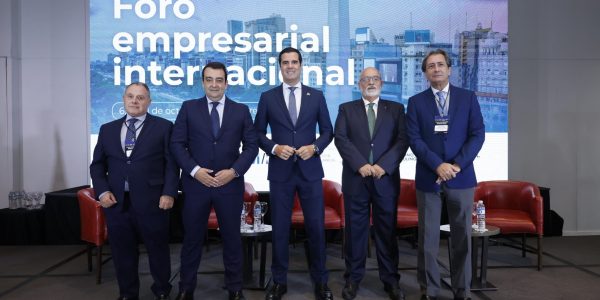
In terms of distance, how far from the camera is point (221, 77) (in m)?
3.48

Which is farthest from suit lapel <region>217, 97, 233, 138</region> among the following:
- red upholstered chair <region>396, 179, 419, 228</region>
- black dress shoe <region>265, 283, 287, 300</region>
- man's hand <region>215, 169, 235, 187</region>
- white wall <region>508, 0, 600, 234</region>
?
white wall <region>508, 0, 600, 234</region>

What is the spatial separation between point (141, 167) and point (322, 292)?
154 centimetres

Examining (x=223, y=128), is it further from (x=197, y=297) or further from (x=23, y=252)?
(x=23, y=252)

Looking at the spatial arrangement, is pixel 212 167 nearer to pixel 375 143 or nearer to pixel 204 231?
pixel 204 231

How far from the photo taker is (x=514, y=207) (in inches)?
204

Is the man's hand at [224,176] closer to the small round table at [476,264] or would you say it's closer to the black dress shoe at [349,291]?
the black dress shoe at [349,291]

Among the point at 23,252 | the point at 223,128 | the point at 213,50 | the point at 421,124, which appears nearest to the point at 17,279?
the point at 23,252

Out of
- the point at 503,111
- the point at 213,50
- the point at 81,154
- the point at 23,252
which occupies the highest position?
the point at 213,50

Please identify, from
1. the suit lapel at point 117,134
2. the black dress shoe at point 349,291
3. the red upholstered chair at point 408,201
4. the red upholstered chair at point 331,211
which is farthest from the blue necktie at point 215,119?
the red upholstered chair at point 408,201

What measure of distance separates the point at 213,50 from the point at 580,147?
15.5 feet

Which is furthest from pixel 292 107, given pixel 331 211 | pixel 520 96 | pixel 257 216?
pixel 520 96

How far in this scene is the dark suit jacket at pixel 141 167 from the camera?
339cm

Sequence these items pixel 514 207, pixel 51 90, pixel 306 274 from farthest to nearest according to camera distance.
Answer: pixel 51 90 < pixel 514 207 < pixel 306 274

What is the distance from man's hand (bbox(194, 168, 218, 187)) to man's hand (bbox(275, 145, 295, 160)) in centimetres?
48
